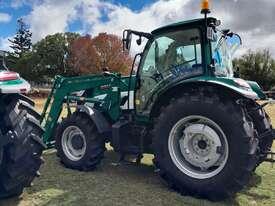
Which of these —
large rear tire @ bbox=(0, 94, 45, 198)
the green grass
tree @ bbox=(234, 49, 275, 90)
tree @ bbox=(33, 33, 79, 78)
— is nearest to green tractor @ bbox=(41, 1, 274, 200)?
the green grass

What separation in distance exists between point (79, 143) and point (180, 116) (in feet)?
8.01

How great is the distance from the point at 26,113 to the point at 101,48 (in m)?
58.2

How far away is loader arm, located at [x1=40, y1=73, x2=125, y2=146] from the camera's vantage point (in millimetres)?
7668

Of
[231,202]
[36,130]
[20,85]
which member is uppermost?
[20,85]

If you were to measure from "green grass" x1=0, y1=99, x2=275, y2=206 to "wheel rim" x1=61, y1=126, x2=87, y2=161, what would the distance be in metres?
0.30

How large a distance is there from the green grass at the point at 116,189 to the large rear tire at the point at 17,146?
43cm

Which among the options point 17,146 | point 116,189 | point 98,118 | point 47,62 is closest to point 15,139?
point 17,146

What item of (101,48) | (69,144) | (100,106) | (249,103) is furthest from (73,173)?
(101,48)

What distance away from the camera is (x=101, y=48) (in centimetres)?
6256

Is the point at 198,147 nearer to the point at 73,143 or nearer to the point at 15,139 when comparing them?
the point at 15,139

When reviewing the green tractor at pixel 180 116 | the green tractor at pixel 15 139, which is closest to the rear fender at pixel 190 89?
the green tractor at pixel 180 116

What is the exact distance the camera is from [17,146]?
479 cm

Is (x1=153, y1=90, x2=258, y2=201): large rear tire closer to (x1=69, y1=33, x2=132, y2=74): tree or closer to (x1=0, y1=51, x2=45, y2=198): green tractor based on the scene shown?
(x1=0, y1=51, x2=45, y2=198): green tractor

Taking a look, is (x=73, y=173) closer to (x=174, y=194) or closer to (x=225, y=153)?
(x=174, y=194)
